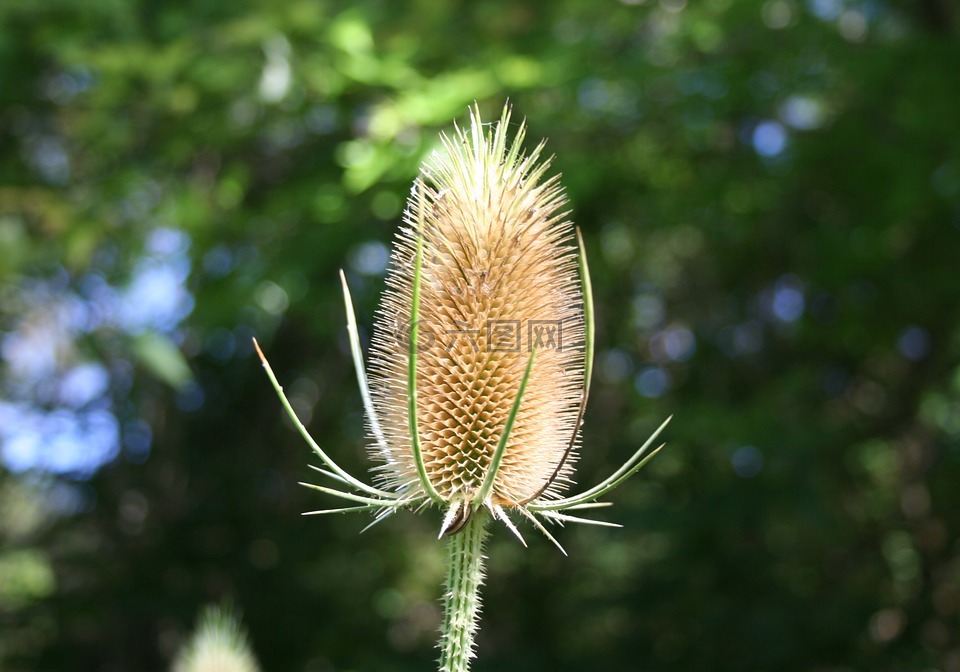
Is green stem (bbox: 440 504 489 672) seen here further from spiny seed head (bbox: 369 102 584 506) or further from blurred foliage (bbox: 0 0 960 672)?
blurred foliage (bbox: 0 0 960 672)

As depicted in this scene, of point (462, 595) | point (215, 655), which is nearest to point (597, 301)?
point (215, 655)

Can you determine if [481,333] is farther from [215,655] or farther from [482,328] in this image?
[215,655]

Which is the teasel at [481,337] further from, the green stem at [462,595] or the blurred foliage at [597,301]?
the blurred foliage at [597,301]

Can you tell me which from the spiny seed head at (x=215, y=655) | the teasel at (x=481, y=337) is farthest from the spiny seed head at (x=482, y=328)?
the spiny seed head at (x=215, y=655)

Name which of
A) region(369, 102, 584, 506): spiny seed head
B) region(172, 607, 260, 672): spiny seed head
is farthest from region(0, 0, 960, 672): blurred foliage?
region(172, 607, 260, 672): spiny seed head

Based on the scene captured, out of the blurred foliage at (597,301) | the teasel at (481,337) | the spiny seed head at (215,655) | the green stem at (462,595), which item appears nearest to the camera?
the green stem at (462,595)

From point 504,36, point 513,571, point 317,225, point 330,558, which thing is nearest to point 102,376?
point 330,558
